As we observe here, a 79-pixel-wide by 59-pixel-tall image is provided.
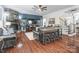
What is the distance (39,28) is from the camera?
99.3 inches

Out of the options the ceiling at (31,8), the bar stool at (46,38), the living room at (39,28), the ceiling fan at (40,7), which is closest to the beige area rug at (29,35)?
the living room at (39,28)

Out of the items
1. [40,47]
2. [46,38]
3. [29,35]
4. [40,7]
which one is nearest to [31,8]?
[40,7]

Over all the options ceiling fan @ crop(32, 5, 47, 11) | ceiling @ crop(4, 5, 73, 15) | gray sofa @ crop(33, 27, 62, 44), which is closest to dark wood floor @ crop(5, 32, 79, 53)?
gray sofa @ crop(33, 27, 62, 44)

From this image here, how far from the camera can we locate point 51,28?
2527 millimetres

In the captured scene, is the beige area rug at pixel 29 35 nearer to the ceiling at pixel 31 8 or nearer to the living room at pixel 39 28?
the living room at pixel 39 28

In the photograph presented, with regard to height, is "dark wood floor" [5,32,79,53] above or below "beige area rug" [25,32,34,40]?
below

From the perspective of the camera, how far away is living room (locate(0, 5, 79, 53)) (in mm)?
2430

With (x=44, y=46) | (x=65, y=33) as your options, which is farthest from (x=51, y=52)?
(x=65, y=33)

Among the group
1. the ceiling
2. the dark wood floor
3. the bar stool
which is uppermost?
the ceiling

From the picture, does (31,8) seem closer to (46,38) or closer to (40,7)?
(40,7)

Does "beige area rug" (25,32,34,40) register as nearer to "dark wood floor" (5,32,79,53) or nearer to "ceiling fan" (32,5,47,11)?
"dark wood floor" (5,32,79,53)
